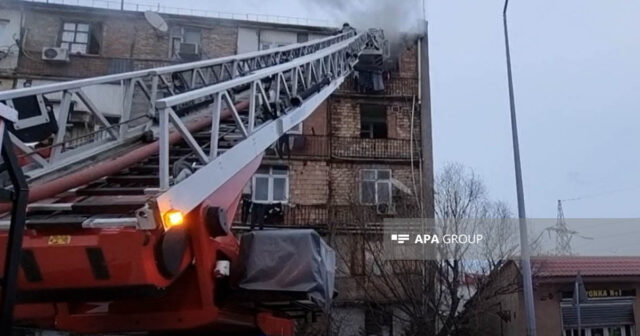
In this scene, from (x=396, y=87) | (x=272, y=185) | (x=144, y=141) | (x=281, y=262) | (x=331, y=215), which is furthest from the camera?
(x=396, y=87)

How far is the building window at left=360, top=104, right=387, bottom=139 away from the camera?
22.2 meters

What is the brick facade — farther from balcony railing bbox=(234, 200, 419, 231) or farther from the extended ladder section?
the extended ladder section

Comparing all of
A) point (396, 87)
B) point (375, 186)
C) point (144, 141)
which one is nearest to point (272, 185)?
point (375, 186)

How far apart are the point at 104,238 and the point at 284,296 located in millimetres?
1740

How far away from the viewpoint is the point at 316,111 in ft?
69.5

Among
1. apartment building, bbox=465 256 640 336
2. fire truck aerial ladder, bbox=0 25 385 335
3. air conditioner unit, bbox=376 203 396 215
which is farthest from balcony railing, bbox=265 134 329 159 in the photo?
fire truck aerial ladder, bbox=0 25 385 335

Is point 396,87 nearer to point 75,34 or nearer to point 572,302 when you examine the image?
point 572,302

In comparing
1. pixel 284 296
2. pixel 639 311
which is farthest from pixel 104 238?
pixel 639 311

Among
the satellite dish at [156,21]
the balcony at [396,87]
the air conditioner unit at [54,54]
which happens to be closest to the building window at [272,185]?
the balcony at [396,87]

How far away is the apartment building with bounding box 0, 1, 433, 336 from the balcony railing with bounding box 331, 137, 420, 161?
0.04 m

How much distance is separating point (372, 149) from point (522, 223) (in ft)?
32.0

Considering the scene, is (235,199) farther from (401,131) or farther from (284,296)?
(401,131)

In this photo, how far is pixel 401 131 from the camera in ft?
71.3

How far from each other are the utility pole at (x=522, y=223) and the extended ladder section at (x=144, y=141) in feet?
19.8
